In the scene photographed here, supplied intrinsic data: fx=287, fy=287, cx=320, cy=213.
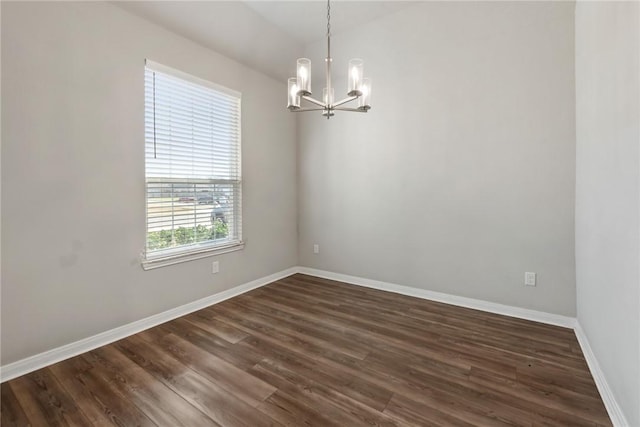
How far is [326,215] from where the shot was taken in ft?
13.5

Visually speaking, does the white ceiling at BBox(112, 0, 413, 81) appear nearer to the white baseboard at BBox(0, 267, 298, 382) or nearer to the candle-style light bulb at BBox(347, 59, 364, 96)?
the candle-style light bulb at BBox(347, 59, 364, 96)

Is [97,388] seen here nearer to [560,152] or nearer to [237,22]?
[237,22]

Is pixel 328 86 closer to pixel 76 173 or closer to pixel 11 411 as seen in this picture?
pixel 76 173

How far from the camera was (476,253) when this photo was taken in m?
3.02

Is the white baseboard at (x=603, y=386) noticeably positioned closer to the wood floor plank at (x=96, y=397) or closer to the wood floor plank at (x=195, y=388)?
the wood floor plank at (x=195, y=388)

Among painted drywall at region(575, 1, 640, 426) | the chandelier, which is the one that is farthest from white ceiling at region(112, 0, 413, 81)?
painted drywall at region(575, 1, 640, 426)

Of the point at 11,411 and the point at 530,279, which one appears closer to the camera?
the point at 11,411

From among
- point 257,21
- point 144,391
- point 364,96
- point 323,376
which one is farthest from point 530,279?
point 257,21

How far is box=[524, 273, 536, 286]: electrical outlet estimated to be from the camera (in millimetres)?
2744

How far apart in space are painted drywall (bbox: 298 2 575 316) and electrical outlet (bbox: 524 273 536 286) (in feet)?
0.15

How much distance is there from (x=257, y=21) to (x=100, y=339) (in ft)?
11.0

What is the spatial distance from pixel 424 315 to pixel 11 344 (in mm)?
3276

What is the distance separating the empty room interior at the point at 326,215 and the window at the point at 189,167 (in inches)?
0.9

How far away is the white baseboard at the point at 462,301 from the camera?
8.76 ft
